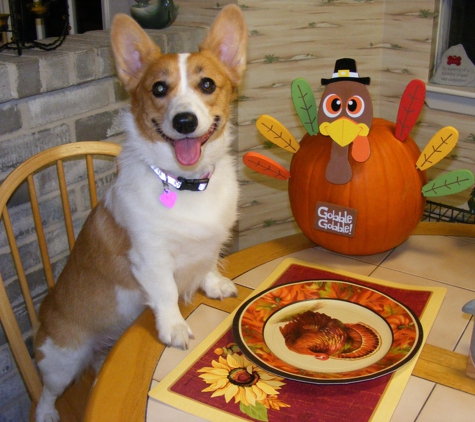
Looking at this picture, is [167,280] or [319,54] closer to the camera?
[167,280]

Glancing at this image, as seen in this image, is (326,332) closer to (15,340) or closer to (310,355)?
(310,355)

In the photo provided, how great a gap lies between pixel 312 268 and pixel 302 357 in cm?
35

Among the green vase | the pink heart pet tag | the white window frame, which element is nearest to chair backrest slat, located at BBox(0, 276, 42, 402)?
the pink heart pet tag

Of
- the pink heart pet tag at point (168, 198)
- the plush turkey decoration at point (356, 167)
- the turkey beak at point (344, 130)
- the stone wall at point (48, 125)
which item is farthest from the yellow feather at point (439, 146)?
the stone wall at point (48, 125)

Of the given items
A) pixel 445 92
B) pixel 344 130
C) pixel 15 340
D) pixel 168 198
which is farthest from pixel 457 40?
pixel 15 340

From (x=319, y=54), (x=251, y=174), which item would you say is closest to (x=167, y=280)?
(x=251, y=174)

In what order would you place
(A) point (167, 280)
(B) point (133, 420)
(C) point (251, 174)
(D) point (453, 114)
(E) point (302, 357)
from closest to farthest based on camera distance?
(B) point (133, 420) → (E) point (302, 357) → (A) point (167, 280) → (D) point (453, 114) → (C) point (251, 174)

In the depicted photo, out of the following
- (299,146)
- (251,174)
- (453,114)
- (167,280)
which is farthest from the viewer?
(251,174)

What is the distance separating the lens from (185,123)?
1.23m

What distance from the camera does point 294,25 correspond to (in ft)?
7.48

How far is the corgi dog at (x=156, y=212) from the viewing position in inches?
49.4

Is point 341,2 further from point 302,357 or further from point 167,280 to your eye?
point 302,357

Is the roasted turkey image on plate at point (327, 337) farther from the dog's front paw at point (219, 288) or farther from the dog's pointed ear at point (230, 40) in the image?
the dog's pointed ear at point (230, 40)

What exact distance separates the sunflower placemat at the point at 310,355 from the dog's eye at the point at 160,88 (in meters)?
0.52
